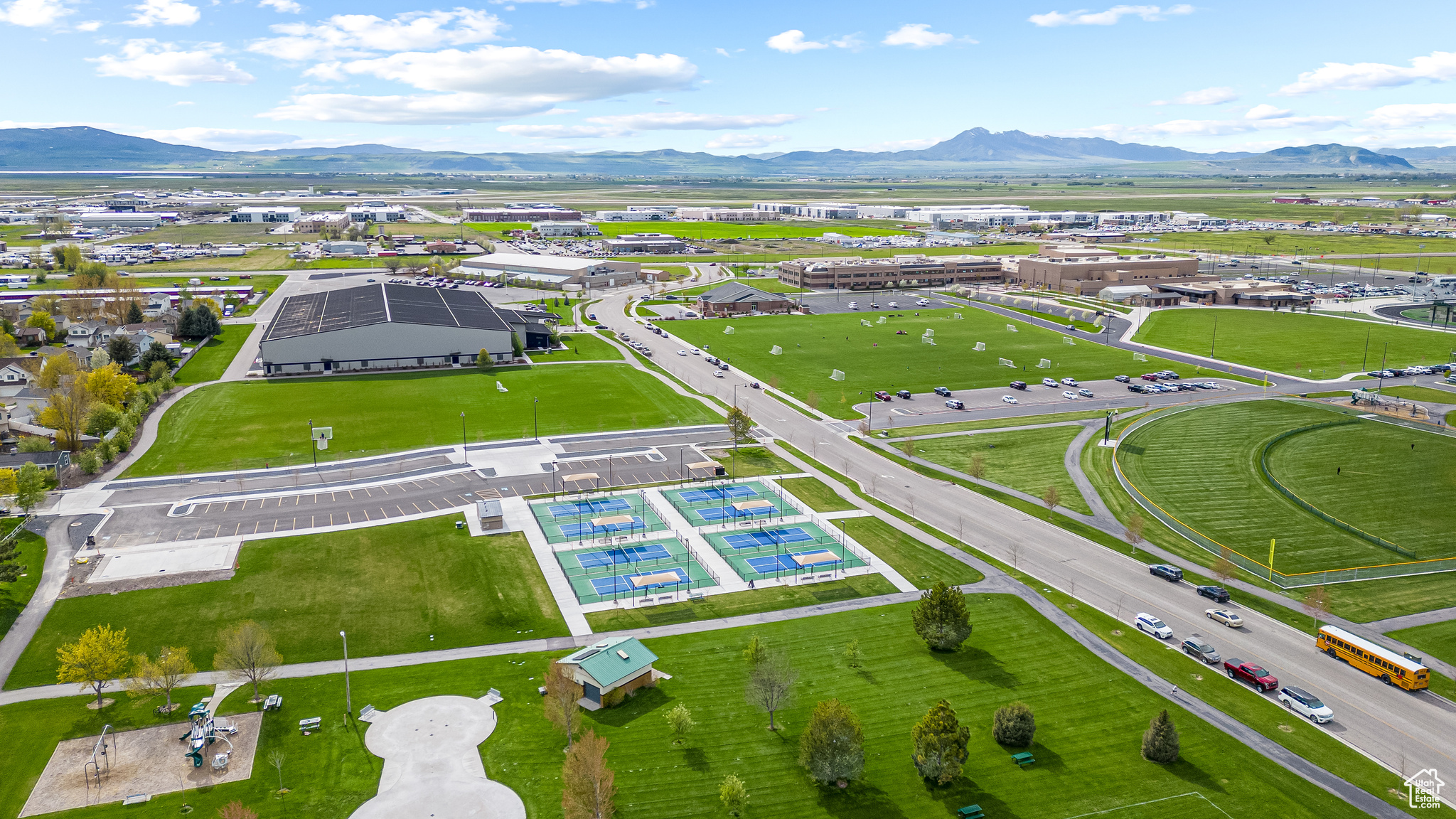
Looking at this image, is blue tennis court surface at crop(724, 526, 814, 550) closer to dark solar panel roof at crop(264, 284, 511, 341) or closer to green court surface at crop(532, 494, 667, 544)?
green court surface at crop(532, 494, 667, 544)

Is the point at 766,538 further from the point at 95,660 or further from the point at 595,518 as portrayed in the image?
the point at 95,660

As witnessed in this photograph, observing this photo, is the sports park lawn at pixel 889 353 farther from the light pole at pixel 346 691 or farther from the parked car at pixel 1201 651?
the light pole at pixel 346 691

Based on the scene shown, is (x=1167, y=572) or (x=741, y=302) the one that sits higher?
(x=741, y=302)

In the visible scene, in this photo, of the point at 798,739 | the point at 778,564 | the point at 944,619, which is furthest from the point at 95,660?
the point at 944,619

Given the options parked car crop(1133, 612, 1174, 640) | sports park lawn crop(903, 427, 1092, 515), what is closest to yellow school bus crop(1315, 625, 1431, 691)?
parked car crop(1133, 612, 1174, 640)

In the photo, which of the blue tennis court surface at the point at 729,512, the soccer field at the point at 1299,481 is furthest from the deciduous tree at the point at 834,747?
the soccer field at the point at 1299,481

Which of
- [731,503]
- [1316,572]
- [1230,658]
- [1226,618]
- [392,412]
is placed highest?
[392,412]

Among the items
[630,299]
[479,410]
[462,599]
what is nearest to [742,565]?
[462,599]
